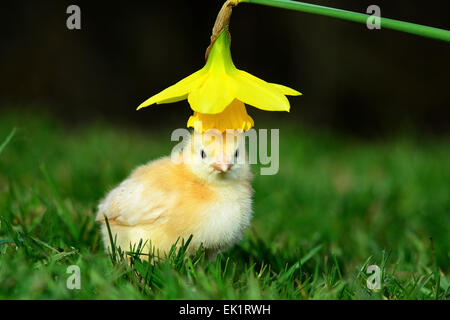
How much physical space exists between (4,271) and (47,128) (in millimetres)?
3697

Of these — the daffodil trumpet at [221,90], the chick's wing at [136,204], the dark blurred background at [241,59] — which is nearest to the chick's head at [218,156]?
the chick's wing at [136,204]

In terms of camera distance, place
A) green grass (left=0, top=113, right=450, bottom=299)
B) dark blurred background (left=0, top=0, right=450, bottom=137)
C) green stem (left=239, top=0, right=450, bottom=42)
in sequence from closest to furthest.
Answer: green stem (left=239, top=0, right=450, bottom=42), green grass (left=0, top=113, right=450, bottom=299), dark blurred background (left=0, top=0, right=450, bottom=137)

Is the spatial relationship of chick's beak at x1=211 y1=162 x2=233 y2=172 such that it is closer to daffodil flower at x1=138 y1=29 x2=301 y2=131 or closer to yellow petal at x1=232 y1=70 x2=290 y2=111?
daffodil flower at x1=138 y1=29 x2=301 y2=131

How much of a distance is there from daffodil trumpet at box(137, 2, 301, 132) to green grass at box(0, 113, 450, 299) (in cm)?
48

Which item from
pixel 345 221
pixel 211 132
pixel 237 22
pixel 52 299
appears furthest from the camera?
pixel 237 22

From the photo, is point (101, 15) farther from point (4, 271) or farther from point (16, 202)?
point (4, 271)

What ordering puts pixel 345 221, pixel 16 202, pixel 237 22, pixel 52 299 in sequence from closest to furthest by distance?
pixel 52 299 < pixel 16 202 < pixel 345 221 < pixel 237 22

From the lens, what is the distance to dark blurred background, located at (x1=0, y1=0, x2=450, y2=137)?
20.2ft

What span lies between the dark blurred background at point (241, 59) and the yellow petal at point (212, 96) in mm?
4326

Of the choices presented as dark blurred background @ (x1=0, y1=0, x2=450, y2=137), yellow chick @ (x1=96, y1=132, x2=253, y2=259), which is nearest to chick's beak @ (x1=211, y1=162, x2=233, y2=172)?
yellow chick @ (x1=96, y1=132, x2=253, y2=259)

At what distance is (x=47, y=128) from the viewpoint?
526cm

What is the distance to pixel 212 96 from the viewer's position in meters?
1.63
